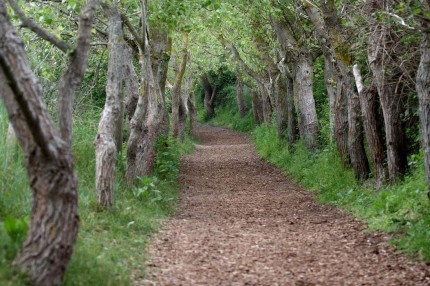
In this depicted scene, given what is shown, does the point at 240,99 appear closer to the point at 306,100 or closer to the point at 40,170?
the point at 306,100

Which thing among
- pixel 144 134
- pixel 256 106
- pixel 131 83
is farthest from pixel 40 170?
pixel 256 106

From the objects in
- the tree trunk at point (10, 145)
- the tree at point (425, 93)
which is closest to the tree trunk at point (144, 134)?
the tree trunk at point (10, 145)

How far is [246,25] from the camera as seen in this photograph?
856 inches

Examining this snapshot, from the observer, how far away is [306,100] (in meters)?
19.6

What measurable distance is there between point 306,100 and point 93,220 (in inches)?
475

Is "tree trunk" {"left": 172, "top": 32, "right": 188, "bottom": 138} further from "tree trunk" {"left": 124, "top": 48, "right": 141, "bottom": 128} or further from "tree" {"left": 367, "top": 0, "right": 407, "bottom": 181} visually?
"tree" {"left": 367, "top": 0, "right": 407, "bottom": 181}

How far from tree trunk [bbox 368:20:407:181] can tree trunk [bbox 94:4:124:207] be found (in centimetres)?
461

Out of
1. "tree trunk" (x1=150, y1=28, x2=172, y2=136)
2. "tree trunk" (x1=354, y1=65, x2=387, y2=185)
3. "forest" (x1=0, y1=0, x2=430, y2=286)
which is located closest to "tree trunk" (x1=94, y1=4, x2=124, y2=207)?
"forest" (x1=0, y1=0, x2=430, y2=286)

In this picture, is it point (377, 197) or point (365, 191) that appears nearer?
point (377, 197)

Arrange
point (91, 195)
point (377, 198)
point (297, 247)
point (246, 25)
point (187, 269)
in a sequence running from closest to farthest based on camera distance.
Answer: point (187, 269) < point (297, 247) < point (91, 195) < point (377, 198) < point (246, 25)

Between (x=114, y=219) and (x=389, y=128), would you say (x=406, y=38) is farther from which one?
(x=114, y=219)

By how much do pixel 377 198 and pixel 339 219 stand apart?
768 millimetres

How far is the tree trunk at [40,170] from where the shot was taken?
522cm

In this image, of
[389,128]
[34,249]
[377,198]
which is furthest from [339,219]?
[34,249]
